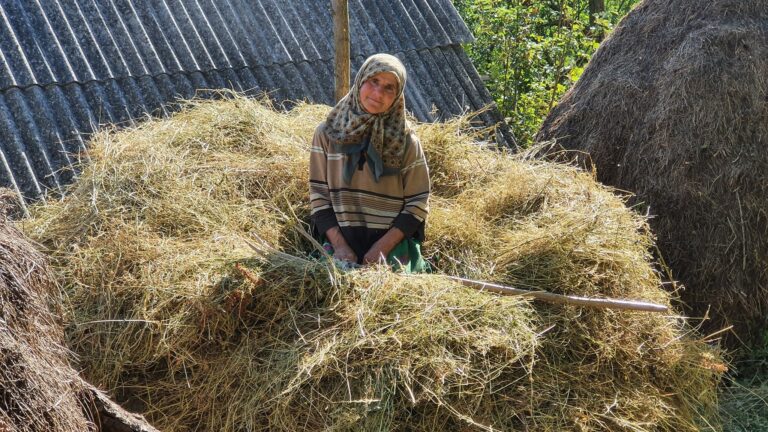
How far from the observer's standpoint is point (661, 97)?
536 cm

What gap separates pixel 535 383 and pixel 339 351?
0.78 metres

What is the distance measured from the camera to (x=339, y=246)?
171 inches

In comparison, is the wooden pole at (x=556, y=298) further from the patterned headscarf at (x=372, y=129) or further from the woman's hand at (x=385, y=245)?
the patterned headscarf at (x=372, y=129)

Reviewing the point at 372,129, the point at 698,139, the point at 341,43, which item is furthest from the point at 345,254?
the point at 698,139

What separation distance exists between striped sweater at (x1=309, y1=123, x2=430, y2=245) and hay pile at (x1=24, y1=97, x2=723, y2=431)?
0.23 metres

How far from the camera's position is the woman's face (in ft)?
13.5

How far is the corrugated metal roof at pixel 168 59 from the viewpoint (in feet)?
17.4

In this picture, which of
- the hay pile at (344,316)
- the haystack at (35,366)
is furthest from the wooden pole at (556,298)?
the haystack at (35,366)

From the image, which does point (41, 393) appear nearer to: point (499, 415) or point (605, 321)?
point (499, 415)

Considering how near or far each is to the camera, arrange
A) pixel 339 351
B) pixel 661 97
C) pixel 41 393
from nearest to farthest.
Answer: pixel 41 393, pixel 339 351, pixel 661 97

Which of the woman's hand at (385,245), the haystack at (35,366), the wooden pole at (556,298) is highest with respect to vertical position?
the haystack at (35,366)

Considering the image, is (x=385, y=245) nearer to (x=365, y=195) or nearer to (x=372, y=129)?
(x=365, y=195)

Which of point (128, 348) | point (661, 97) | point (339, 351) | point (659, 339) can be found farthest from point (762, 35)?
point (128, 348)

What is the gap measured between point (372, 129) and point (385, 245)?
534 millimetres
